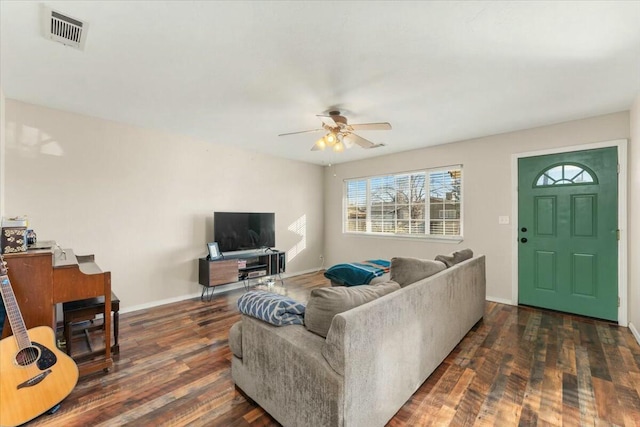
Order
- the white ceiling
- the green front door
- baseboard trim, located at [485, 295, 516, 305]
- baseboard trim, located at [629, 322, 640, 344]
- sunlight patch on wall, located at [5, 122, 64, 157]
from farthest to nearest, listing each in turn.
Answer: baseboard trim, located at [485, 295, 516, 305] → the green front door → sunlight patch on wall, located at [5, 122, 64, 157] → baseboard trim, located at [629, 322, 640, 344] → the white ceiling

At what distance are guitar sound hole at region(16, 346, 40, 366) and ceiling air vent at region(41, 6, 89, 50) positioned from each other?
1955mm

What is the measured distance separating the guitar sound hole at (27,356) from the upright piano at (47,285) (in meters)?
0.24

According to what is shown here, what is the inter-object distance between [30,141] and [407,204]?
5072 mm

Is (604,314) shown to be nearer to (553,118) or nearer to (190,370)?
(553,118)

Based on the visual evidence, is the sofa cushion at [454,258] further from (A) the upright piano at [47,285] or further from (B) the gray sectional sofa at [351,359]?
(A) the upright piano at [47,285]

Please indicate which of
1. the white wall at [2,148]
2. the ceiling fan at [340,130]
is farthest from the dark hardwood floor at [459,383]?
the ceiling fan at [340,130]

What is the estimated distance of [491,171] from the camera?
405cm

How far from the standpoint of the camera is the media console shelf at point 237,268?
13.2 feet

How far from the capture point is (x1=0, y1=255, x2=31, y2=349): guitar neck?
1.68 meters

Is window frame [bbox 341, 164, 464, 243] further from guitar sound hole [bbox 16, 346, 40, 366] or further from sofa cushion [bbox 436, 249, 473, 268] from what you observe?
guitar sound hole [bbox 16, 346, 40, 366]

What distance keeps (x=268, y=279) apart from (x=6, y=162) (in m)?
3.61

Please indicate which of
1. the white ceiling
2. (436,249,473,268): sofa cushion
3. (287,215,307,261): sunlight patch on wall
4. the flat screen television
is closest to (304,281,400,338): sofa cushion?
(436,249,473,268): sofa cushion

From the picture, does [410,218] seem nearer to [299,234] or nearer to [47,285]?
[299,234]

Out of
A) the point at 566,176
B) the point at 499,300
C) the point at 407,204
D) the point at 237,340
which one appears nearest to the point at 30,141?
the point at 237,340
